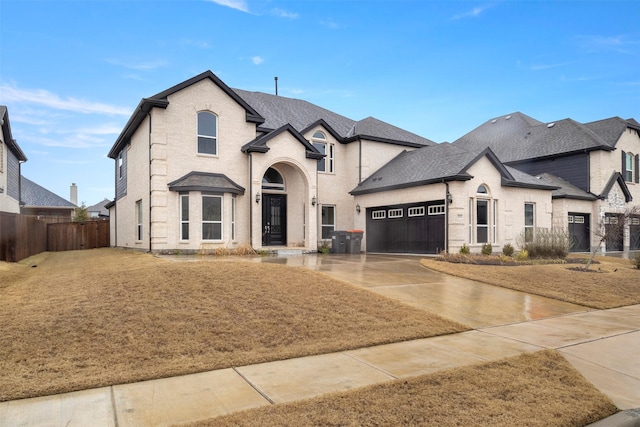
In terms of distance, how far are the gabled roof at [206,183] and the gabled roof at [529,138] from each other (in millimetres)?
20677

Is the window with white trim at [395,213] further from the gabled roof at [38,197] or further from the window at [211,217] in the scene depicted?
the gabled roof at [38,197]

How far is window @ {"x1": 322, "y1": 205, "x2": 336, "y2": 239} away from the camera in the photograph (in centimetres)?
2269

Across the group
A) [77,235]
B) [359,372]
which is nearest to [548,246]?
[359,372]

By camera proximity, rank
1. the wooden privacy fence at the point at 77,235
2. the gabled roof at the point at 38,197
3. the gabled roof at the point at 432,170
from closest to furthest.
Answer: the gabled roof at the point at 432,170, the wooden privacy fence at the point at 77,235, the gabled roof at the point at 38,197

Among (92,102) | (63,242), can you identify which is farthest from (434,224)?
(63,242)

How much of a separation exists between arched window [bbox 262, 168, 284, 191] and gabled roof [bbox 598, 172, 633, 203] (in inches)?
761

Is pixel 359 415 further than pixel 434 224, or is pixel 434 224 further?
pixel 434 224

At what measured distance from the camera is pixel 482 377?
14.7ft

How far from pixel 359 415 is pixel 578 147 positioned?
91.9 ft

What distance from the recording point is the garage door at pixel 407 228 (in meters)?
19.0

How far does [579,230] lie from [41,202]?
1750 inches

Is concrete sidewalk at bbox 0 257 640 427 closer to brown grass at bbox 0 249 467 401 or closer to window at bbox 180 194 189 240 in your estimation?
brown grass at bbox 0 249 467 401

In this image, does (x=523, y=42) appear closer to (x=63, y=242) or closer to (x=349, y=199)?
(x=349, y=199)

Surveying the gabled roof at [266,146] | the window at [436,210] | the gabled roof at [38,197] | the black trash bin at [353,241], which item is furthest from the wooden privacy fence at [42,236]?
the window at [436,210]
